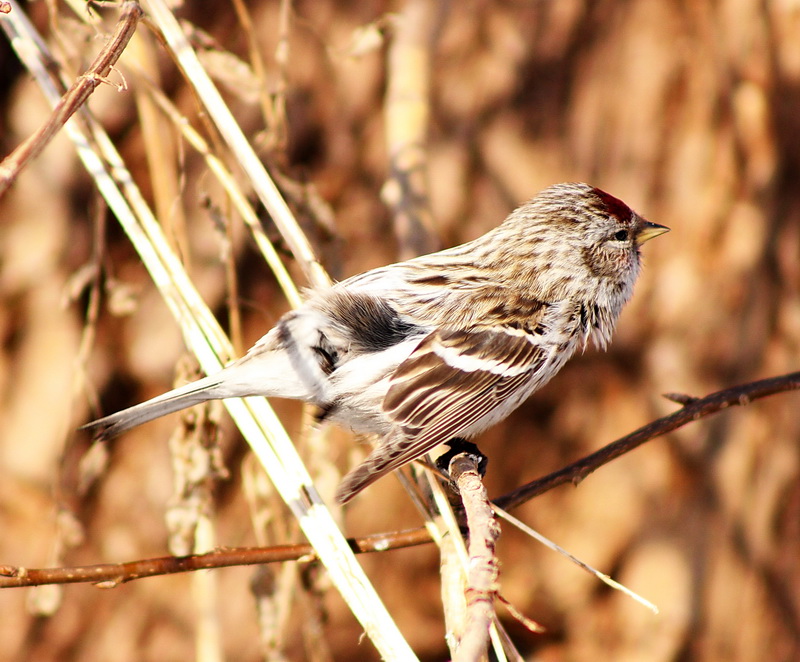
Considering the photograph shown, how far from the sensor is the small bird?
5.51 feet

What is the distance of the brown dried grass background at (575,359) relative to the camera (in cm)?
242

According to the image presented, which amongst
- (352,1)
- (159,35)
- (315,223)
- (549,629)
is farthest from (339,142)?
(549,629)

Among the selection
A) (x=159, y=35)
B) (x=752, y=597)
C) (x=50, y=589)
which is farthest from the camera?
(x=752, y=597)

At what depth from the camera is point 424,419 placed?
1771 millimetres

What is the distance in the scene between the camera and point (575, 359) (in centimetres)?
315

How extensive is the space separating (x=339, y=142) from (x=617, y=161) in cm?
114

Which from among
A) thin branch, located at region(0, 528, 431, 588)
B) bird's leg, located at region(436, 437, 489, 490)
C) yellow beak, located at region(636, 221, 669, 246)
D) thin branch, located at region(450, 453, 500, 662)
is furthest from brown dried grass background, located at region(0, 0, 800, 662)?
thin branch, located at region(450, 453, 500, 662)

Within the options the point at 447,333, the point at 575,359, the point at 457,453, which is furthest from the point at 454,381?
the point at 575,359

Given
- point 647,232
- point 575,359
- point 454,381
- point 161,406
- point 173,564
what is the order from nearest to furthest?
point 173,564
point 161,406
point 454,381
point 647,232
point 575,359

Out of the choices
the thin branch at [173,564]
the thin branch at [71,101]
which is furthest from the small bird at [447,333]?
the thin branch at [71,101]

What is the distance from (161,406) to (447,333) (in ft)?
2.27

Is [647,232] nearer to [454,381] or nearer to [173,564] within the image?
[454,381]

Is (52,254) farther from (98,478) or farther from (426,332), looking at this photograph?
(426,332)

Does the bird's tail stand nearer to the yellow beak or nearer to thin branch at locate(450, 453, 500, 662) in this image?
thin branch at locate(450, 453, 500, 662)
